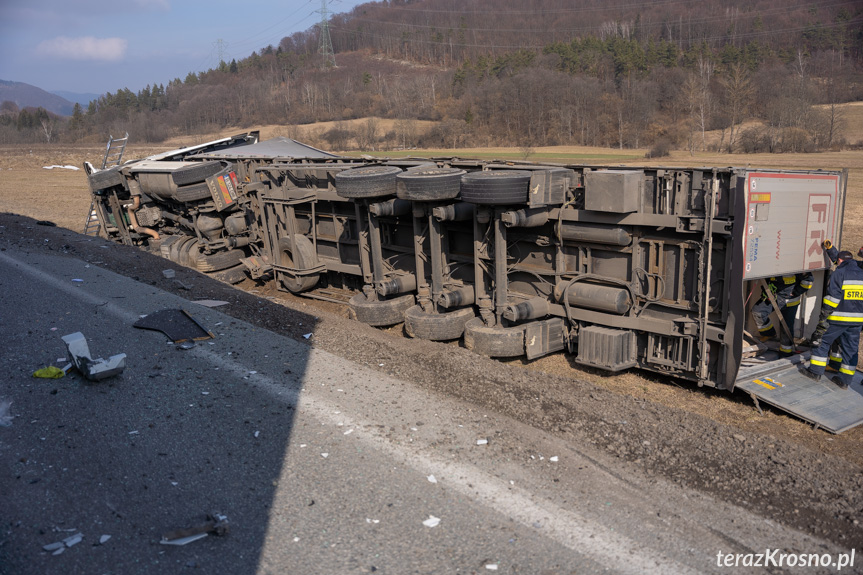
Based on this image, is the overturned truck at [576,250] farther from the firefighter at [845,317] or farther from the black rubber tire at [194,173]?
the black rubber tire at [194,173]

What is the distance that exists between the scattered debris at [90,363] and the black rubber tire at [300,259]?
17.2 feet

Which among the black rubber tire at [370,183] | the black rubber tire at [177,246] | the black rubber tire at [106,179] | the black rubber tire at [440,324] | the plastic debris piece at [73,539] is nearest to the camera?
the plastic debris piece at [73,539]

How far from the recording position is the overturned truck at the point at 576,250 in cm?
651

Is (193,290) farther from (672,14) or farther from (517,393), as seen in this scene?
(672,14)

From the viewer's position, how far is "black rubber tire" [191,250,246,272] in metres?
12.4

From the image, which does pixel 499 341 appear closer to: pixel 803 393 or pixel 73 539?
pixel 803 393

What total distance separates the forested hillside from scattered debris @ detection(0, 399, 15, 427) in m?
38.1

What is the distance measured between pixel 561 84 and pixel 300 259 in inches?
1795

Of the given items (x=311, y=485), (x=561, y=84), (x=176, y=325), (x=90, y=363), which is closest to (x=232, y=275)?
(x=176, y=325)

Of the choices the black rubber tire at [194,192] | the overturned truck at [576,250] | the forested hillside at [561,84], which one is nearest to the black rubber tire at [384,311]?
the overturned truck at [576,250]

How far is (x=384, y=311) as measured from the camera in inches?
357

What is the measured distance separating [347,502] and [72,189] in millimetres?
30750

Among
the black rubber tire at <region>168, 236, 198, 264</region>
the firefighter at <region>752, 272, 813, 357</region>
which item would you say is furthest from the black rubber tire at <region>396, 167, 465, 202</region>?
the black rubber tire at <region>168, 236, 198, 264</region>

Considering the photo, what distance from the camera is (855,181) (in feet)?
68.9
